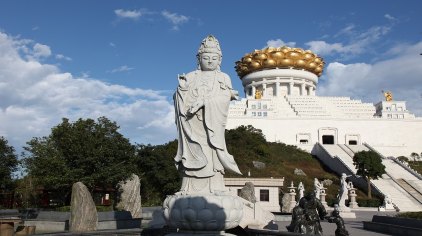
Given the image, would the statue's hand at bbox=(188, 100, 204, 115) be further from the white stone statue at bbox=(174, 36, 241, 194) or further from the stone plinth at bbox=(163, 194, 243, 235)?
the stone plinth at bbox=(163, 194, 243, 235)

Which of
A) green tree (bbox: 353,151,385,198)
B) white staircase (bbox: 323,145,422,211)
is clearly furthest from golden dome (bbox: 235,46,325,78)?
green tree (bbox: 353,151,385,198)

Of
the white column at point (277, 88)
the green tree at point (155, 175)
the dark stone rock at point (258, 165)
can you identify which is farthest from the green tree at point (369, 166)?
the white column at point (277, 88)

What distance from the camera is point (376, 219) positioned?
50.7ft

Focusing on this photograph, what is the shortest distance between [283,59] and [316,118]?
41.1 ft

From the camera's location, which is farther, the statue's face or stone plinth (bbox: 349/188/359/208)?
stone plinth (bbox: 349/188/359/208)

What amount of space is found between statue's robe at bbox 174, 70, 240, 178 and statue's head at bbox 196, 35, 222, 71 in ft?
0.64

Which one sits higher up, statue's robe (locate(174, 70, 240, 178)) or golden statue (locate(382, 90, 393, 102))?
golden statue (locate(382, 90, 393, 102))

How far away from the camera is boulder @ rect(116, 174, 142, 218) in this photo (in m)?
16.2

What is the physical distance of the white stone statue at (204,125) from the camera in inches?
279

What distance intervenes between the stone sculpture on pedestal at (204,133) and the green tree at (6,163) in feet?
50.7

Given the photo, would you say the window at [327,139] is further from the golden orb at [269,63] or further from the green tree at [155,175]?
the green tree at [155,175]

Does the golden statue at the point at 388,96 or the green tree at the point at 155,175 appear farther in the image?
the golden statue at the point at 388,96

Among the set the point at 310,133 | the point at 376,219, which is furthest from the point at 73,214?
the point at 310,133

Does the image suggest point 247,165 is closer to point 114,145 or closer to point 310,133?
point 310,133
